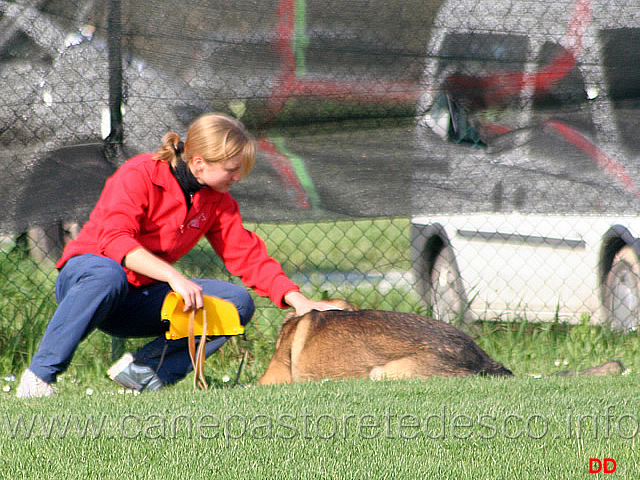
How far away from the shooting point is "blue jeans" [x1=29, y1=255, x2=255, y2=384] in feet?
11.7

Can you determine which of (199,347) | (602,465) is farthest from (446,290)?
(602,465)

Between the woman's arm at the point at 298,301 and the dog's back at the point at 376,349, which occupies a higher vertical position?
the woman's arm at the point at 298,301

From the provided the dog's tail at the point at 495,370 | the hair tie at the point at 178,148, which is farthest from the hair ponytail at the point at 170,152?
the dog's tail at the point at 495,370

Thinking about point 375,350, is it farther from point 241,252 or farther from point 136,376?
point 136,376

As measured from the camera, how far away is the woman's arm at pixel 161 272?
140 inches

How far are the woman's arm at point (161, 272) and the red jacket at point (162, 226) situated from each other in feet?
0.15

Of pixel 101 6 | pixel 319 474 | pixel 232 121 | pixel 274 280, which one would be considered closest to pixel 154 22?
pixel 101 6

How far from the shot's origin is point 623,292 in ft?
18.6

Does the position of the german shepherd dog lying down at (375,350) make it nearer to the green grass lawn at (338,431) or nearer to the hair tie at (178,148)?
the green grass lawn at (338,431)

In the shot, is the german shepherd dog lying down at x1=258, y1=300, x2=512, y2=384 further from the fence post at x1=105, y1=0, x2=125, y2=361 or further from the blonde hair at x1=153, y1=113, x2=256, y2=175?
the fence post at x1=105, y1=0, x2=125, y2=361

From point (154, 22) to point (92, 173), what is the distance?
38.5 inches

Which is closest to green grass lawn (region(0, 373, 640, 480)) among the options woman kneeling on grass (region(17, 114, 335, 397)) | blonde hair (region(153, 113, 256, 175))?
woman kneeling on grass (region(17, 114, 335, 397))

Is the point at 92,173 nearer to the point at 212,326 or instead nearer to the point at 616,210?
the point at 212,326

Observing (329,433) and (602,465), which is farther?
(329,433)
